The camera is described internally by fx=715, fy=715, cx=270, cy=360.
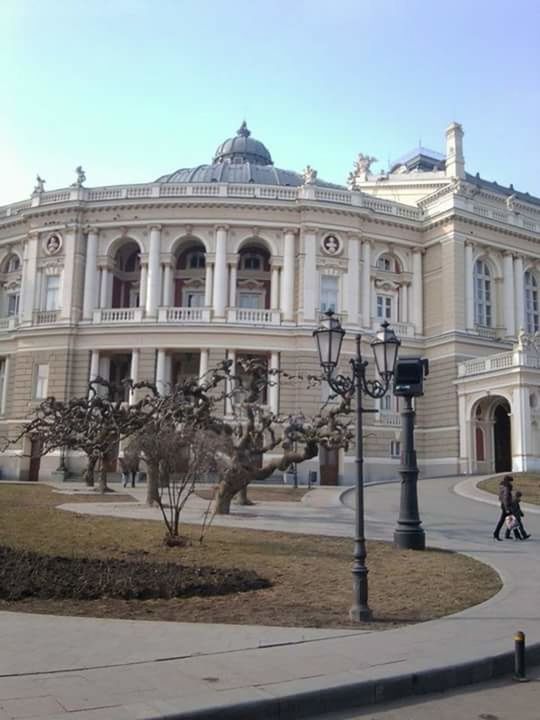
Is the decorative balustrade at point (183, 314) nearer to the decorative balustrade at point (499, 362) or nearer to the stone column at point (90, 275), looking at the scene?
the stone column at point (90, 275)

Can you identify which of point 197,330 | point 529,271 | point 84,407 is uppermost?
point 529,271

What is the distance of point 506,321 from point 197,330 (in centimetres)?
2206

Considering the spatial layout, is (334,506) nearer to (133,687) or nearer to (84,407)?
(84,407)

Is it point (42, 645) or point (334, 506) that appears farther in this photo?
point (334, 506)

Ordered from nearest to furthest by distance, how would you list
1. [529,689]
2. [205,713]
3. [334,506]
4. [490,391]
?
[205,713] < [529,689] < [334,506] < [490,391]

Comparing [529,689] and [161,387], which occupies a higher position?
[161,387]

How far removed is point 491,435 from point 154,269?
24852mm

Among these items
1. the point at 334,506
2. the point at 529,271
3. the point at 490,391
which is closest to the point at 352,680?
the point at 334,506

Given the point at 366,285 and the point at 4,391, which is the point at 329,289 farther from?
the point at 4,391

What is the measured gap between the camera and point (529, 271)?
5372cm

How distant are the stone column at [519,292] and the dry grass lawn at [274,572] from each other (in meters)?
37.2

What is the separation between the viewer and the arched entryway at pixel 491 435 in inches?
1809

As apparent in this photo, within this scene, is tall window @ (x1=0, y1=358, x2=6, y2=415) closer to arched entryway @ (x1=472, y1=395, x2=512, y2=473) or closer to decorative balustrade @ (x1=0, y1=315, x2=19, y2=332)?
decorative balustrade @ (x1=0, y1=315, x2=19, y2=332)

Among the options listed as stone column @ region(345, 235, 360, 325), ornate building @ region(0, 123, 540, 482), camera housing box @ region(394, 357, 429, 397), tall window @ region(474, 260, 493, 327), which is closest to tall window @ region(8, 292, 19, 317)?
ornate building @ region(0, 123, 540, 482)
